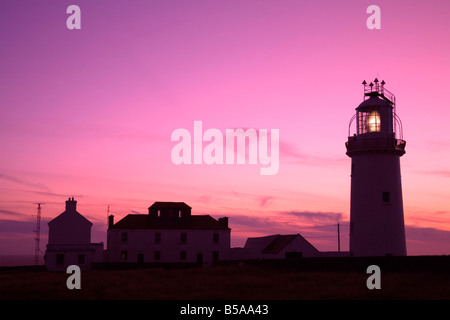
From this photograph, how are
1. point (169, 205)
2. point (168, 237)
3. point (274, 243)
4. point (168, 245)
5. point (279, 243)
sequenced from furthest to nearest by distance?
1. point (169, 205)
2. point (168, 237)
3. point (168, 245)
4. point (274, 243)
5. point (279, 243)

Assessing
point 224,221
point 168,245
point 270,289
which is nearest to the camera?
point 270,289

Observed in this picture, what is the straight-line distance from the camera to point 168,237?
216 feet

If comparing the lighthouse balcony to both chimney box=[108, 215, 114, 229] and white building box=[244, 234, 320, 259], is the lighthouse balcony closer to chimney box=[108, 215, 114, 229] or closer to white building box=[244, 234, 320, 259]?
white building box=[244, 234, 320, 259]

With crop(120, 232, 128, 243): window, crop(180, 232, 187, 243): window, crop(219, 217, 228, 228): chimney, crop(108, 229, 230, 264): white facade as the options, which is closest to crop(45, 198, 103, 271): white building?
crop(108, 229, 230, 264): white facade

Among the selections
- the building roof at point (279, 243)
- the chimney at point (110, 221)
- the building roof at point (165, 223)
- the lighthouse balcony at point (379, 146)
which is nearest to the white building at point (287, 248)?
the building roof at point (279, 243)

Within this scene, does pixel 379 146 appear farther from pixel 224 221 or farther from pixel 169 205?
pixel 169 205

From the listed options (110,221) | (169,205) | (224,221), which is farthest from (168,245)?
(110,221)

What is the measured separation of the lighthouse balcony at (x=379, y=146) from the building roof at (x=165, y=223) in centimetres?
2880

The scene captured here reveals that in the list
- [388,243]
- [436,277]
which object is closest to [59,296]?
[436,277]

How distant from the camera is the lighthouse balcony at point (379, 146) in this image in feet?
134

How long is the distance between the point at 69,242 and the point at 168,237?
38.8 ft

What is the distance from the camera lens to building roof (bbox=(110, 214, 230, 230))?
6550cm

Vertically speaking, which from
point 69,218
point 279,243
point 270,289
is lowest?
point 270,289
